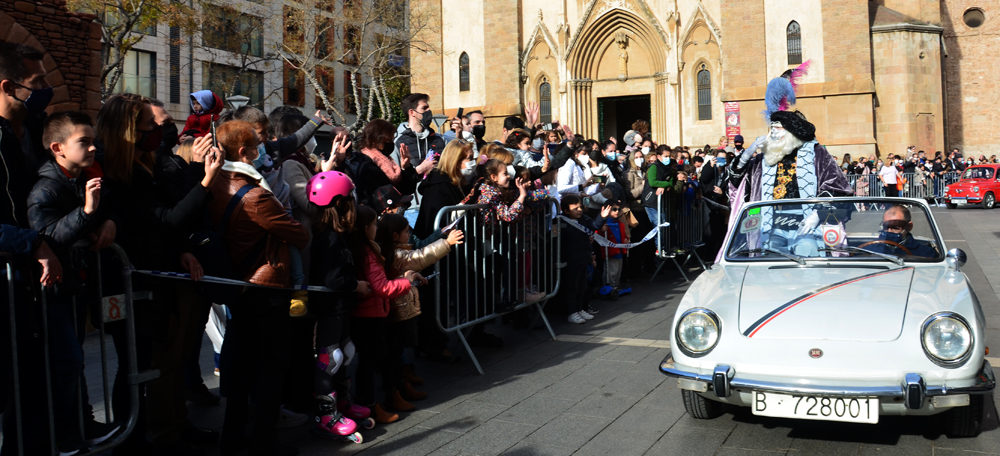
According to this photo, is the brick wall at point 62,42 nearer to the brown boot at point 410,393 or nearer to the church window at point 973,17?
the brown boot at point 410,393

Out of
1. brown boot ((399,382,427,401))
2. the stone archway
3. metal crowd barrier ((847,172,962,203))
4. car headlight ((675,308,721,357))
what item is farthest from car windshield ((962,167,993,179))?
brown boot ((399,382,427,401))

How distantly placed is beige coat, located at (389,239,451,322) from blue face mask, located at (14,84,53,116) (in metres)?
2.19

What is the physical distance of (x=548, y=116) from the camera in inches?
1222

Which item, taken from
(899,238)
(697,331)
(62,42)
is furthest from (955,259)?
(62,42)

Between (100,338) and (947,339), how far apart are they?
164 inches

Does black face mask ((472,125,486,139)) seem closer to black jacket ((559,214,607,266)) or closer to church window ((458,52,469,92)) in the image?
black jacket ((559,214,607,266))

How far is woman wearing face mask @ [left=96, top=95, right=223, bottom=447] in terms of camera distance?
3859 mm

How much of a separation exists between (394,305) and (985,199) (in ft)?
88.2

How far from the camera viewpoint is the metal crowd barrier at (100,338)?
3289 millimetres

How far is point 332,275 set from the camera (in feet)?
14.5

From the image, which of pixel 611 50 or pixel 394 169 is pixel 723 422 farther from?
pixel 611 50

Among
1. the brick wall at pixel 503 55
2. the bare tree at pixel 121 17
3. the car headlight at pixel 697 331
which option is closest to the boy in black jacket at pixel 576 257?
the car headlight at pixel 697 331

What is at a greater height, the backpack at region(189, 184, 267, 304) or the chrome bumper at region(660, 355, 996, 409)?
the backpack at region(189, 184, 267, 304)

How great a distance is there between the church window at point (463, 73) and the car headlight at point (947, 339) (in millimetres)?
28619
